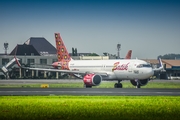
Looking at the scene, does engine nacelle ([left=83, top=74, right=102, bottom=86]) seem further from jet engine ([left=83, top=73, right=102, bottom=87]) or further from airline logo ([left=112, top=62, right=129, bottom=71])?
airline logo ([left=112, top=62, right=129, bottom=71])

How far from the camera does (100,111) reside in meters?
24.1

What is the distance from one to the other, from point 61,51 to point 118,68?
52.0ft

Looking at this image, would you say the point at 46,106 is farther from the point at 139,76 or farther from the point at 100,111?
the point at 139,76

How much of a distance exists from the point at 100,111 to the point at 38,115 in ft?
11.2

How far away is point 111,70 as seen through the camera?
226ft

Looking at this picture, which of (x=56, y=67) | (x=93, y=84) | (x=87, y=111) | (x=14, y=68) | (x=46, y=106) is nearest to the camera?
(x=87, y=111)

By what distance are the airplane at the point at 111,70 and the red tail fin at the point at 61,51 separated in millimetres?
247

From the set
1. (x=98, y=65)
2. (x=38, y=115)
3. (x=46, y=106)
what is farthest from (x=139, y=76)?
(x=38, y=115)

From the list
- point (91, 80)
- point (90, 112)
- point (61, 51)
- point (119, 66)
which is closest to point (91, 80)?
point (91, 80)

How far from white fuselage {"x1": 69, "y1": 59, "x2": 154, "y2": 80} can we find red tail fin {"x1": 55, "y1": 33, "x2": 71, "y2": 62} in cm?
338

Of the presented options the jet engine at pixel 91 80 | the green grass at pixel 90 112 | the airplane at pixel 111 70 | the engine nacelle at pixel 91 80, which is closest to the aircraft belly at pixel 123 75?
the airplane at pixel 111 70

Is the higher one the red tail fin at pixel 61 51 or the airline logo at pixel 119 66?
the red tail fin at pixel 61 51

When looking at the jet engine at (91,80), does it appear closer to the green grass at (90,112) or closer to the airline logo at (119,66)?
the airline logo at (119,66)

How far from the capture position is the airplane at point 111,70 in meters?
63.8
